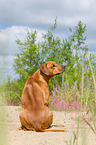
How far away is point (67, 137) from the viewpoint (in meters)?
4.01

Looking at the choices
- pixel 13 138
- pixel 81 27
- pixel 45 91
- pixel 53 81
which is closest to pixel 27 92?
pixel 45 91

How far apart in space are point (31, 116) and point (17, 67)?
5.77 meters

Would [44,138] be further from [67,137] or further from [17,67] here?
[17,67]

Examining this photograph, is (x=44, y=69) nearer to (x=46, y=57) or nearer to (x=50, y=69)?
(x=50, y=69)

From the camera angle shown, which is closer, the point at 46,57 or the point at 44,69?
the point at 44,69

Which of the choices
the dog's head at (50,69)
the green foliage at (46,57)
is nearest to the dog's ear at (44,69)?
the dog's head at (50,69)

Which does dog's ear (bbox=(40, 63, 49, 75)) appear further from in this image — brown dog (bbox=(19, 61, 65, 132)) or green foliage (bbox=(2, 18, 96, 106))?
green foliage (bbox=(2, 18, 96, 106))

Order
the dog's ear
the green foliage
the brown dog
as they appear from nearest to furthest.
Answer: the brown dog, the dog's ear, the green foliage

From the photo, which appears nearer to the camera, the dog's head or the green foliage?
the dog's head

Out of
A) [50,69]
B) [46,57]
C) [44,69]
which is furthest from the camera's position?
[46,57]

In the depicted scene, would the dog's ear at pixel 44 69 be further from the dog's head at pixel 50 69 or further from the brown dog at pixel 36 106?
the brown dog at pixel 36 106

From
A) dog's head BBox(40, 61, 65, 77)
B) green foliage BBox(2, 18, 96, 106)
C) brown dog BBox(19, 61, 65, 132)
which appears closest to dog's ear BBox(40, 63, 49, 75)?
dog's head BBox(40, 61, 65, 77)

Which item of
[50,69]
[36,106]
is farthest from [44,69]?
[36,106]

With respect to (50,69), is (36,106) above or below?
below
